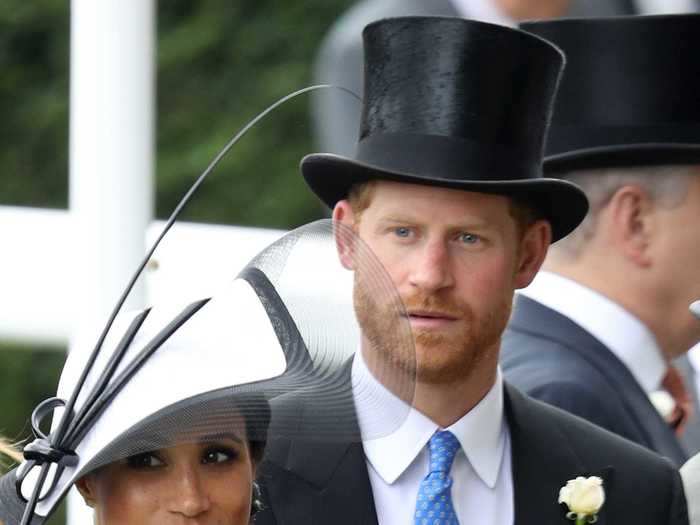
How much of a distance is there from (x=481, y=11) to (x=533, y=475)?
6.21ft

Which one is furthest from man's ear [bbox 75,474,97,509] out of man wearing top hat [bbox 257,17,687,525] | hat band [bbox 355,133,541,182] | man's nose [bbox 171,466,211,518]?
hat band [bbox 355,133,541,182]

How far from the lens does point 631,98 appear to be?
17.0ft

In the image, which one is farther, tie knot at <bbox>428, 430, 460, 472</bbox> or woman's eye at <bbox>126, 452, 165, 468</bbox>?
tie knot at <bbox>428, 430, 460, 472</bbox>

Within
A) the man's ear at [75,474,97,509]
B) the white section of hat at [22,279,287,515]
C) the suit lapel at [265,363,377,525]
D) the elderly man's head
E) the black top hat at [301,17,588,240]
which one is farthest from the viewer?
the elderly man's head

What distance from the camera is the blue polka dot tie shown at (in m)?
4.30

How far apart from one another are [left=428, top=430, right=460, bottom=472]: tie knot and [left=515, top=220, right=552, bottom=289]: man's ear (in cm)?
35

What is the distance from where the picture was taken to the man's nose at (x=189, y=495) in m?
3.59

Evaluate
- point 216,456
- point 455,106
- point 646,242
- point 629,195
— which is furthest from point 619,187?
point 216,456

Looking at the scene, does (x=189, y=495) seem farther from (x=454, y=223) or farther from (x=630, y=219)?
(x=630, y=219)

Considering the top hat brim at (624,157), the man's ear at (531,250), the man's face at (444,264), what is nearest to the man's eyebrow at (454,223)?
the man's face at (444,264)

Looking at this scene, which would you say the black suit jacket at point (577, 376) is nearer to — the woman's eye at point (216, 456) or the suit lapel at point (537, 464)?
the suit lapel at point (537, 464)

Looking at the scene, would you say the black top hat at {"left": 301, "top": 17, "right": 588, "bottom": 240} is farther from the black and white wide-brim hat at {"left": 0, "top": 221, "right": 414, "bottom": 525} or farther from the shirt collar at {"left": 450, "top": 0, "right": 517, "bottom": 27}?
the shirt collar at {"left": 450, "top": 0, "right": 517, "bottom": 27}

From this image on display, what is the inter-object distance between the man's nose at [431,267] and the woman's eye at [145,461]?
91 centimetres

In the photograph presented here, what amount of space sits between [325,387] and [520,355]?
4.50 ft
